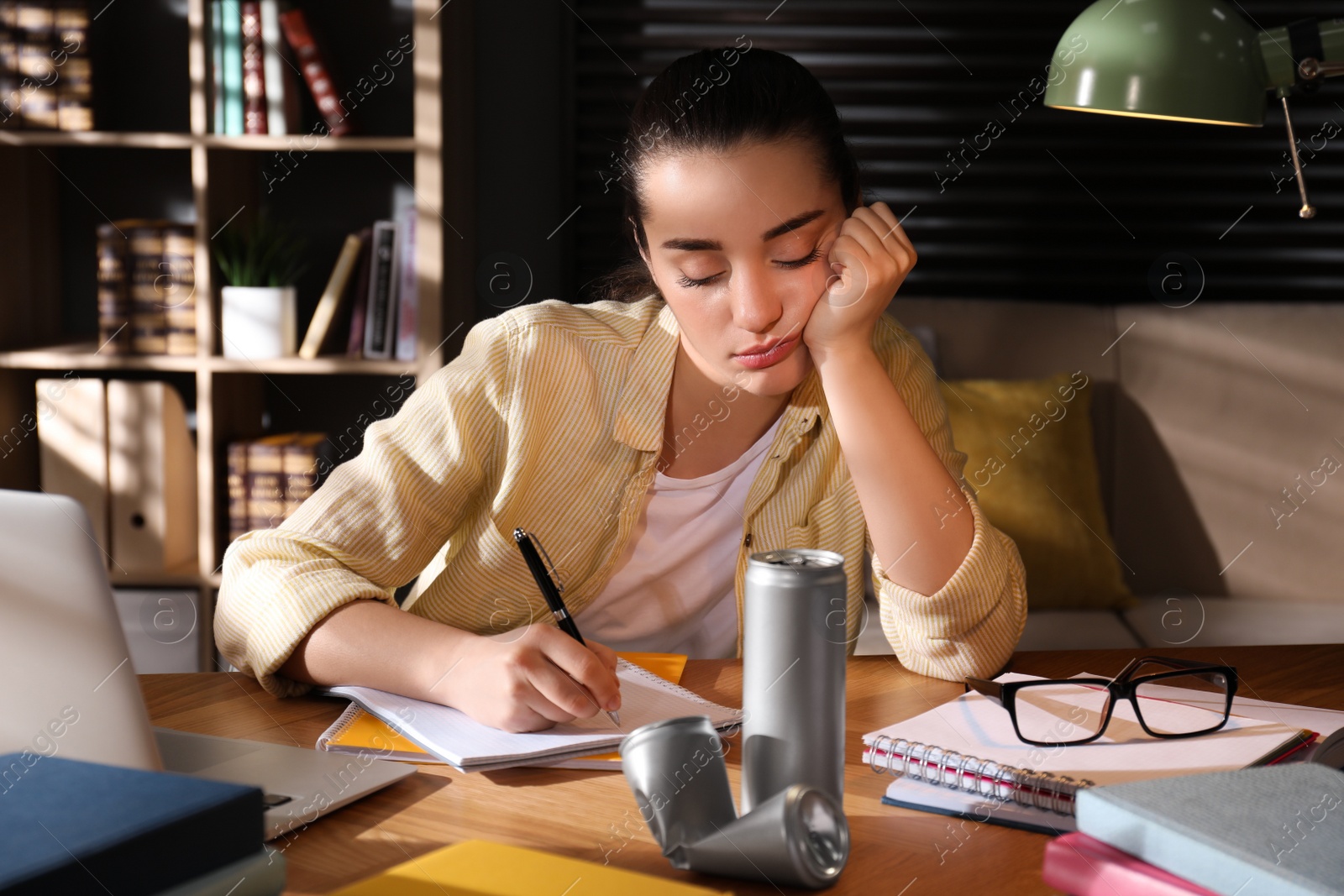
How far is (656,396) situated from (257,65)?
1548 mm

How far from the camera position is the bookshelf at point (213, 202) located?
7.97 ft

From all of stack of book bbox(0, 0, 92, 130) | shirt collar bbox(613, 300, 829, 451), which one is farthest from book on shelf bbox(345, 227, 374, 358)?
shirt collar bbox(613, 300, 829, 451)

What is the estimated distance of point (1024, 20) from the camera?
266 cm

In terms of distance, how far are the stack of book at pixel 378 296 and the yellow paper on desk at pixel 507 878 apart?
75.0 inches

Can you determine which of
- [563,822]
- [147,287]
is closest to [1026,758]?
[563,822]

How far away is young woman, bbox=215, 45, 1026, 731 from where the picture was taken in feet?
3.67

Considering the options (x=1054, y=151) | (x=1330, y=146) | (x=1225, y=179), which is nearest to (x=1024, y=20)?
(x=1054, y=151)

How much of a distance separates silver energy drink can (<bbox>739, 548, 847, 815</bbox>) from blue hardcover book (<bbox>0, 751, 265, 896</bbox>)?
0.94ft

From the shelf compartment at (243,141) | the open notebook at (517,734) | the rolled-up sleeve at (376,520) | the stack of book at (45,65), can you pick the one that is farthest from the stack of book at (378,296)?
the open notebook at (517,734)

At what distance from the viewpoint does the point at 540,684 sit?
887mm

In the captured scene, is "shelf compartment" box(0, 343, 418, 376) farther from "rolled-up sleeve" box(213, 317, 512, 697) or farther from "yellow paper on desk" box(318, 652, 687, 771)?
"yellow paper on desk" box(318, 652, 687, 771)

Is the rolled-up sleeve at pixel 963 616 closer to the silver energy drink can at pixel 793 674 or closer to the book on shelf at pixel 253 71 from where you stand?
the silver energy drink can at pixel 793 674

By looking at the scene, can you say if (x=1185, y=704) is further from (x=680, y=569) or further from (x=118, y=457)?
(x=118, y=457)

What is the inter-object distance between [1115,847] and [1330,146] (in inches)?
99.8
